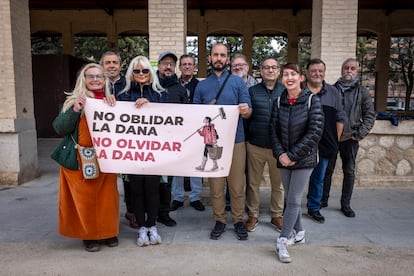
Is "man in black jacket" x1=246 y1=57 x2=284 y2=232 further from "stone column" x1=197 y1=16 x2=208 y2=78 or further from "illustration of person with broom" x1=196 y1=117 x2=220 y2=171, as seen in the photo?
"stone column" x1=197 y1=16 x2=208 y2=78

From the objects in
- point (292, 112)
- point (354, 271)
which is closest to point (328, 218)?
point (354, 271)

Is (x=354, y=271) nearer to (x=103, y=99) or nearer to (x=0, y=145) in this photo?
(x=103, y=99)

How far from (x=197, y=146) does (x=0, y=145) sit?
442 centimetres

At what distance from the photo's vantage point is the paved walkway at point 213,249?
3.19 metres

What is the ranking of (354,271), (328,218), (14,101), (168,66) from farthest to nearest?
(14,101), (328,218), (168,66), (354,271)

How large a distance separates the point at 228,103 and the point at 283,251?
1.56m

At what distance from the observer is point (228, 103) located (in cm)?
370

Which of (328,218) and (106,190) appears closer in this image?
(106,190)

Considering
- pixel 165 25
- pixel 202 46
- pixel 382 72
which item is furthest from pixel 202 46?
pixel 165 25

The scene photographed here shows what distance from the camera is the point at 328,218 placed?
179 inches

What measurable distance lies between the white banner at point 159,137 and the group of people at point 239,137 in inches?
4.6

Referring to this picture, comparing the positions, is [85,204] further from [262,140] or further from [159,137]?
[262,140]

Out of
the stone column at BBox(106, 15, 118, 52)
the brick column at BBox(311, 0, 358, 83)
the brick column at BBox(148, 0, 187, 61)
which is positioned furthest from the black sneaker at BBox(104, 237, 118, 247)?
the stone column at BBox(106, 15, 118, 52)

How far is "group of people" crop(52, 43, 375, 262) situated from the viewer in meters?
3.32
